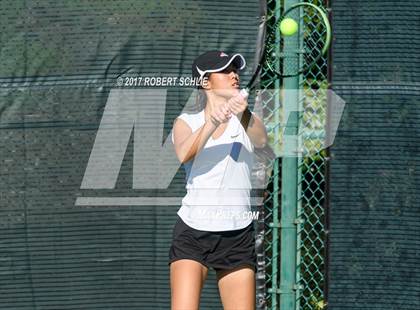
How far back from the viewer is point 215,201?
4520 mm

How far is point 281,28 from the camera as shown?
198 inches

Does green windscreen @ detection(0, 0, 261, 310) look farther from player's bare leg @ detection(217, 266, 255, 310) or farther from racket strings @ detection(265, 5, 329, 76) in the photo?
player's bare leg @ detection(217, 266, 255, 310)

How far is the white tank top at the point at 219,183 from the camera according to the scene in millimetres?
4512

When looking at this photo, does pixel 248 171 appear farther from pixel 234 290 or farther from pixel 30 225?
pixel 30 225

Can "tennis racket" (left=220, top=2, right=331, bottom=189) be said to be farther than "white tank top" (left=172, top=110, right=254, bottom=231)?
Yes

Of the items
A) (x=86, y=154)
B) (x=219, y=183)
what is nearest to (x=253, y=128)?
(x=219, y=183)

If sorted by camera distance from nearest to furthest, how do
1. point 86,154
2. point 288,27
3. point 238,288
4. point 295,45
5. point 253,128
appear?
point 238,288 → point 253,128 → point 288,27 → point 86,154 → point 295,45

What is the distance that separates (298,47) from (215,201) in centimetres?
131

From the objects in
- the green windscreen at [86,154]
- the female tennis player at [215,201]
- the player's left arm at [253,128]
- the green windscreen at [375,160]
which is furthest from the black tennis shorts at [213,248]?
the green windscreen at [375,160]

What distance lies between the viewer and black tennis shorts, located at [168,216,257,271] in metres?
4.48

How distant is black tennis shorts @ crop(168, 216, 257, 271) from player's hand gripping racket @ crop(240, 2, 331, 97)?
1.12 meters

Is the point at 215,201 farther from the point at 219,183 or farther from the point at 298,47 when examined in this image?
the point at 298,47

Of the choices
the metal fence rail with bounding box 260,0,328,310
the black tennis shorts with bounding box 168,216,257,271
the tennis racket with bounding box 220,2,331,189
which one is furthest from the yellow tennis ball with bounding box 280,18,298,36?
the black tennis shorts with bounding box 168,216,257,271

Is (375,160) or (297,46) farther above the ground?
(297,46)
